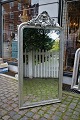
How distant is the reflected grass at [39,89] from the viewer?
369cm

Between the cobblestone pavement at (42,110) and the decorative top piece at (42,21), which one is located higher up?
the decorative top piece at (42,21)

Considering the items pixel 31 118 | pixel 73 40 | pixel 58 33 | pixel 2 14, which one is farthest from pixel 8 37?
pixel 31 118

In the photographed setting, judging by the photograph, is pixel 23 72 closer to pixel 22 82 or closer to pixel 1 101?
pixel 22 82

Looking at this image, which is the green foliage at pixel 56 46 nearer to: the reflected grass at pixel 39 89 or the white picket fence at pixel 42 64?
the white picket fence at pixel 42 64

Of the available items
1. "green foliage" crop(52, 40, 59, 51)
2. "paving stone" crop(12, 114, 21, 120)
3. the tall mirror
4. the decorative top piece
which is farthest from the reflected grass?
the decorative top piece

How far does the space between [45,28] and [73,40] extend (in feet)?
5.94

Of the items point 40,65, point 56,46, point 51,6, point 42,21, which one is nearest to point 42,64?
point 40,65

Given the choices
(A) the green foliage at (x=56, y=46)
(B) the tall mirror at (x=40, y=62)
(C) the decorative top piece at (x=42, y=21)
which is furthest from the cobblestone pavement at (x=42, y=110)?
(C) the decorative top piece at (x=42, y=21)

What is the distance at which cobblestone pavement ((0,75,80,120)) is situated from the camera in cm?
330

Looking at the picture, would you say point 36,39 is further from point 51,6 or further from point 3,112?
point 51,6

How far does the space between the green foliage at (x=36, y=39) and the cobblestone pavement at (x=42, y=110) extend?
1311 millimetres

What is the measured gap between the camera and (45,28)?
3.66 meters

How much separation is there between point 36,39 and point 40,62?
1.82 feet

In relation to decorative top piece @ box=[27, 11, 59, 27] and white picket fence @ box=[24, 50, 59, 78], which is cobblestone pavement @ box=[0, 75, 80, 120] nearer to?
white picket fence @ box=[24, 50, 59, 78]
